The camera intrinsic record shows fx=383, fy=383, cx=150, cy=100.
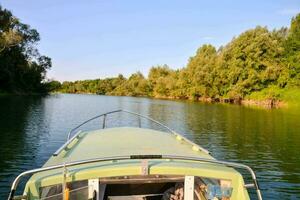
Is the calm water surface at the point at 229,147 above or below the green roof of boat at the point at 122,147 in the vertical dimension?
below

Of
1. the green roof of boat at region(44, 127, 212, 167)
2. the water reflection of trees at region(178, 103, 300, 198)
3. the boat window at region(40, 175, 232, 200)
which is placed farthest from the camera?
the water reflection of trees at region(178, 103, 300, 198)

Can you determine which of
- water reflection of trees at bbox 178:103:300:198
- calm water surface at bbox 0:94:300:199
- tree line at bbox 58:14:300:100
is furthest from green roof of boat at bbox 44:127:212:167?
tree line at bbox 58:14:300:100

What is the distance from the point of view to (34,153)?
66.8ft

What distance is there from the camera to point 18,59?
316ft

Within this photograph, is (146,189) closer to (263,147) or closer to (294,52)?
(263,147)

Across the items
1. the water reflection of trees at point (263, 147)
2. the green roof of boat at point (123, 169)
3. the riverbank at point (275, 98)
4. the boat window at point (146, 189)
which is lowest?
the water reflection of trees at point (263, 147)

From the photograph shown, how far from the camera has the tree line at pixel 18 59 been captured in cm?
7944

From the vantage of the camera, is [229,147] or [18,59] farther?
[18,59]

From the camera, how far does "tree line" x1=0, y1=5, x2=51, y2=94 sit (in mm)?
79438

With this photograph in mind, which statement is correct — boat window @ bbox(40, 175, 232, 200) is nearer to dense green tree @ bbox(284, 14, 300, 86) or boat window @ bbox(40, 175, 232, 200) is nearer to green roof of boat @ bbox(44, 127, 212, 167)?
green roof of boat @ bbox(44, 127, 212, 167)

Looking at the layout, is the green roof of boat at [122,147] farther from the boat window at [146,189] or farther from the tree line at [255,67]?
the tree line at [255,67]

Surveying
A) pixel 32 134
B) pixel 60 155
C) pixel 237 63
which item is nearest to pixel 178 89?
pixel 237 63

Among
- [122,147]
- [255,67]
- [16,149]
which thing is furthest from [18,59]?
[122,147]

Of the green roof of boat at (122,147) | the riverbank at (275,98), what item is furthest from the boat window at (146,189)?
the riverbank at (275,98)
